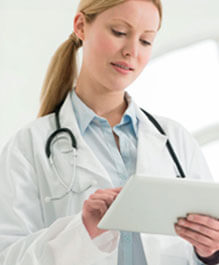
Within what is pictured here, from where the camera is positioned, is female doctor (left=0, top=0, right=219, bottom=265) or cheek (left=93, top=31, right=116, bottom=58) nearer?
female doctor (left=0, top=0, right=219, bottom=265)

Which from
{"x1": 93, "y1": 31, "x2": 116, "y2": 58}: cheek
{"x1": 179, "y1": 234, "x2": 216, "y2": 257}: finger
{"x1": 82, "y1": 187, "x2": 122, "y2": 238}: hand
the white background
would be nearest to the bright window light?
the white background

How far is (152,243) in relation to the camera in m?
1.36

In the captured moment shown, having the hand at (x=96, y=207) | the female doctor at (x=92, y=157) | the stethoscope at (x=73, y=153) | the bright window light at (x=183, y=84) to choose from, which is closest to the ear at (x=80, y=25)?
the female doctor at (x=92, y=157)

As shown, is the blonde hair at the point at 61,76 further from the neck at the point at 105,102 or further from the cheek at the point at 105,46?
the cheek at the point at 105,46


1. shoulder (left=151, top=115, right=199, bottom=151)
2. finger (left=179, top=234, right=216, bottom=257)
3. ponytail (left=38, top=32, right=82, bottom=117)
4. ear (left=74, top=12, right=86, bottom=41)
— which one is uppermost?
ear (left=74, top=12, right=86, bottom=41)

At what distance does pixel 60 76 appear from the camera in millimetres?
1606

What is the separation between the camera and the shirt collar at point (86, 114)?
150cm

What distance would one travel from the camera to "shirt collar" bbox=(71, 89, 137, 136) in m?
1.50

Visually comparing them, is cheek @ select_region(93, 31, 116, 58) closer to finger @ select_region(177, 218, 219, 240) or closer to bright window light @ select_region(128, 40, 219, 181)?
finger @ select_region(177, 218, 219, 240)

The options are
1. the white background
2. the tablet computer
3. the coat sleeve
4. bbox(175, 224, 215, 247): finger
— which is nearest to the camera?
the tablet computer

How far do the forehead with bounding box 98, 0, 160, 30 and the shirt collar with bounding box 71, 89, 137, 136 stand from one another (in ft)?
0.79

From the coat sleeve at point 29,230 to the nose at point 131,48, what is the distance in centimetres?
36

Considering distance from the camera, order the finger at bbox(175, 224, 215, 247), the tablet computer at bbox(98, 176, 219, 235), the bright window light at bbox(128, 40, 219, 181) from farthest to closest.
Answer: the bright window light at bbox(128, 40, 219, 181) → the finger at bbox(175, 224, 215, 247) → the tablet computer at bbox(98, 176, 219, 235)

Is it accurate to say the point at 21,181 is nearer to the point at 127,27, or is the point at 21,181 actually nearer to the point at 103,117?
the point at 103,117
